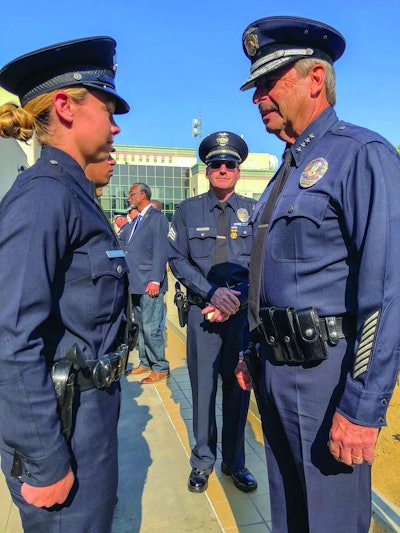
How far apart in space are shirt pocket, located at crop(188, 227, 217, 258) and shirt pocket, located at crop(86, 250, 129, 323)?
1566 mm

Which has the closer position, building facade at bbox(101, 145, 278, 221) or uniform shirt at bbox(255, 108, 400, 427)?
uniform shirt at bbox(255, 108, 400, 427)

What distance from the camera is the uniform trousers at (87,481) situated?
1369mm

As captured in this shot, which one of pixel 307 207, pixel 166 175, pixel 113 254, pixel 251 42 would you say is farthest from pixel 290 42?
pixel 166 175

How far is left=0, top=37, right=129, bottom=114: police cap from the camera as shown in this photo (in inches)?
57.3

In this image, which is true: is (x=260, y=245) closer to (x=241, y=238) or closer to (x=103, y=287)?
(x=103, y=287)

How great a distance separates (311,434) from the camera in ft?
5.02

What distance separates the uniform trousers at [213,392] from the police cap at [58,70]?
183cm

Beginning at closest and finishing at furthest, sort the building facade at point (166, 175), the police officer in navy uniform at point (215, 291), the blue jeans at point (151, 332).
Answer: the police officer in navy uniform at point (215, 291), the blue jeans at point (151, 332), the building facade at point (166, 175)

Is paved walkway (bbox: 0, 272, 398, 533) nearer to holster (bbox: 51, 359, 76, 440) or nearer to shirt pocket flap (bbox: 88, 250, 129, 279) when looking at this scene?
holster (bbox: 51, 359, 76, 440)

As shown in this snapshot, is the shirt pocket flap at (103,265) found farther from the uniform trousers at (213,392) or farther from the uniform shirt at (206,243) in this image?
the uniform trousers at (213,392)

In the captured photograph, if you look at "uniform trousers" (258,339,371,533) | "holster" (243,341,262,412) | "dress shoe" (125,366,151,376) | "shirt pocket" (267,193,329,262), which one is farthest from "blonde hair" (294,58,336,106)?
"dress shoe" (125,366,151,376)

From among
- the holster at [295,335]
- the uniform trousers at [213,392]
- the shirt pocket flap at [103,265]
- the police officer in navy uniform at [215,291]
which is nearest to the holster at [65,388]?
the shirt pocket flap at [103,265]

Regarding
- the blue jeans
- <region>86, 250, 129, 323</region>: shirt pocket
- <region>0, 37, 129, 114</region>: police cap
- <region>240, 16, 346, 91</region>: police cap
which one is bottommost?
the blue jeans

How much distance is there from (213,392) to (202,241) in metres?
1.06
